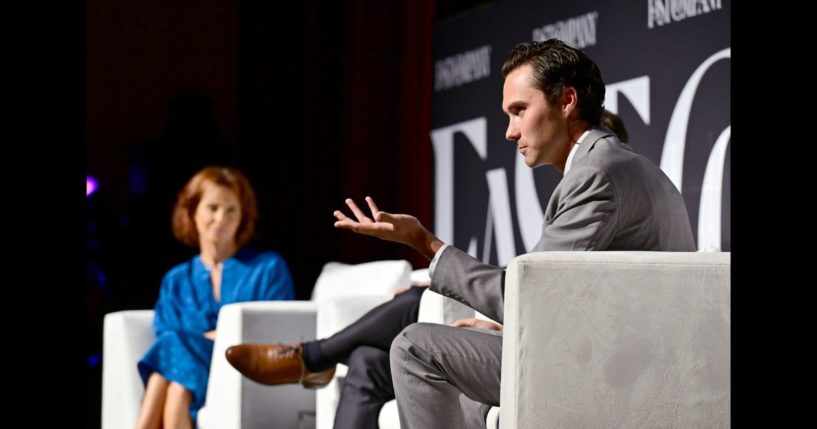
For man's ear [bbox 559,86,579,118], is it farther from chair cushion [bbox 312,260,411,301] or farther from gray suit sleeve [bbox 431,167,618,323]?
chair cushion [bbox 312,260,411,301]

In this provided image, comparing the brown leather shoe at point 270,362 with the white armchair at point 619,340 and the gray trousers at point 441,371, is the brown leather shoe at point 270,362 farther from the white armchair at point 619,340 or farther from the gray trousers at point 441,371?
the white armchair at point 619,340

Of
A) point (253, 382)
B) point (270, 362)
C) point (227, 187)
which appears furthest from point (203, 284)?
point (270, 362)

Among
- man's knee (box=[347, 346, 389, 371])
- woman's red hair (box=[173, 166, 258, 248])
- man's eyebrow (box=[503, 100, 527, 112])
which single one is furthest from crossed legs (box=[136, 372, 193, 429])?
man's eyebrow (box=[503, 100, 527, 112])

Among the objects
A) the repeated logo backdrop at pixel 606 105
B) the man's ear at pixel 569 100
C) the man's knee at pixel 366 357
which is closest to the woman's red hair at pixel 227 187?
the repeated logo backdrop at pixel 606 105

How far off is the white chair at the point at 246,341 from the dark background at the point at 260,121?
1.61m

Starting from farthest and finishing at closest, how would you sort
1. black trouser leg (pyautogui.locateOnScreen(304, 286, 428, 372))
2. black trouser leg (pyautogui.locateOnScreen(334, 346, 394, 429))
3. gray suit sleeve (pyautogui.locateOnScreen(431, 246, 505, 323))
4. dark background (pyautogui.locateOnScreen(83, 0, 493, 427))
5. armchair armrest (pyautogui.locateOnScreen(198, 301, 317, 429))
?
dark background (pyautogui.locateOnScreen(83, 0, 493, 427)) < armchair armrest (pyautogui.locateOnScreen(198, 301, 317, 429)) < black trouser leg (pyautogui.locateOnScreen(304, 286, 428, 372)) < black trouser leg (pyautogui.locateOnScreen(334, 346, 394, 429)) < gray suit sleeve (pyautogui.locateOnScreen(431, 246, 505, 323))

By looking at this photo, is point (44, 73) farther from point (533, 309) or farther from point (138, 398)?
point (138, 398)

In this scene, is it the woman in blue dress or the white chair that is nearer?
the white chair

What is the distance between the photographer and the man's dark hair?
87.7 inches

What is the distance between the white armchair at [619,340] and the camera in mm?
1975

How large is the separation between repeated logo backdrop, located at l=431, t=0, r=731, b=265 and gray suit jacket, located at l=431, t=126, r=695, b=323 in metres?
1.48

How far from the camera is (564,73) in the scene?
2.23 meters

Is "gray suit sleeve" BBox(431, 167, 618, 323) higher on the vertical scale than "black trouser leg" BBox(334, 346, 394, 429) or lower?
higher

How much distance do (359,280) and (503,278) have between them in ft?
6.99
